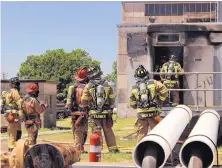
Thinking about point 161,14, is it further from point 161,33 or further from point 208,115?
point 208,115

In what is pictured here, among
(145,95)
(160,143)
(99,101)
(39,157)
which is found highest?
(145,95)

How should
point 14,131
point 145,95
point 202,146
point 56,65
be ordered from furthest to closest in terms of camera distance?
point 56,65, point 14,131, point 145,95, point 202,146

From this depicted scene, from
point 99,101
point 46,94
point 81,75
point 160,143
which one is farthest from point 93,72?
point 46,94

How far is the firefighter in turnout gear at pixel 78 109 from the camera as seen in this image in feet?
35.9

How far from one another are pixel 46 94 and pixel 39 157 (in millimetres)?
11789

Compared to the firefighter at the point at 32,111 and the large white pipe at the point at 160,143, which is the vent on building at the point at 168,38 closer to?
the firefighter at the point at 32,111

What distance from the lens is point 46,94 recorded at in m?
19.1

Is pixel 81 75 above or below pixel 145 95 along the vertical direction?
above

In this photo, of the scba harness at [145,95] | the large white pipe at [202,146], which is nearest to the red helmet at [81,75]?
the scba harness at [145,95]

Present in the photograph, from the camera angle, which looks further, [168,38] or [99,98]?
[168,38]

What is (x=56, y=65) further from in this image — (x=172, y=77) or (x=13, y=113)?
(x=13, y=113)

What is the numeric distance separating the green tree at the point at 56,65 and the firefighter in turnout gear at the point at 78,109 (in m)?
41.8

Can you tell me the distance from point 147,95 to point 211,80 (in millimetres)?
4082

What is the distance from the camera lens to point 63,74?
178 ft
